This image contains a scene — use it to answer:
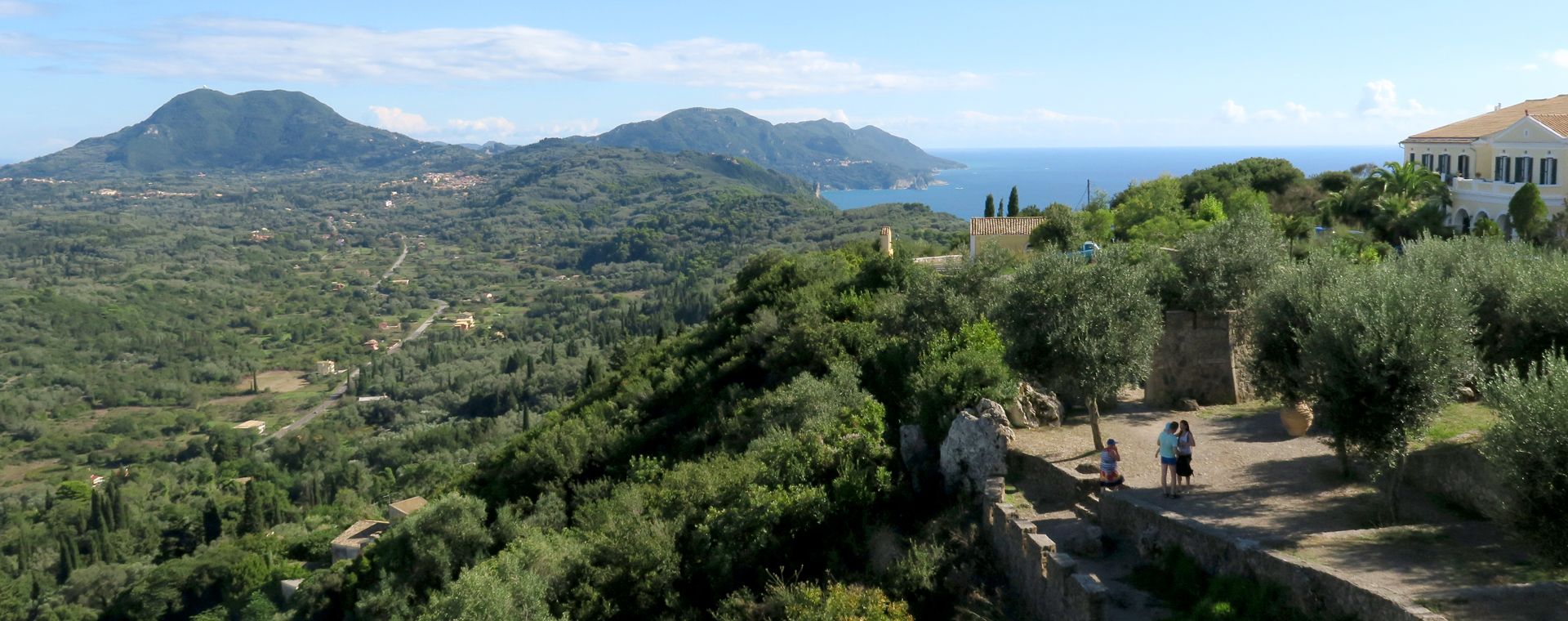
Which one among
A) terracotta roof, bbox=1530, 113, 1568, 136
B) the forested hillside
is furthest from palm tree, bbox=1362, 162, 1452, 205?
the forested hillside

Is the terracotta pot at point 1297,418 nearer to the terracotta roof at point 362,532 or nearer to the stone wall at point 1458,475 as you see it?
the stone wall at point 1458,475

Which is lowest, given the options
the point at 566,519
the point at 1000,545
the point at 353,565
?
the point at 353,565

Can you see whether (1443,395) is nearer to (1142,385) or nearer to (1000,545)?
(1000,545)

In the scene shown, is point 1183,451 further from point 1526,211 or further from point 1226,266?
point 1526,211

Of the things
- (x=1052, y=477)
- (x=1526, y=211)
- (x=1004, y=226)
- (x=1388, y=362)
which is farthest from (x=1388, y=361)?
(x=1004, y=226)

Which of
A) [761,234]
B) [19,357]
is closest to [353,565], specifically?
[19,357]

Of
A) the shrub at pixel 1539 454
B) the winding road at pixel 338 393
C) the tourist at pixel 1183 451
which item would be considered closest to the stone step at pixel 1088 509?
the tourist at pixel 1183 451

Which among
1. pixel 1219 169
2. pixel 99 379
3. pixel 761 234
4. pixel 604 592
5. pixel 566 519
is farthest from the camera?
pixel 761 234

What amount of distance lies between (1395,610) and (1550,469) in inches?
67.3

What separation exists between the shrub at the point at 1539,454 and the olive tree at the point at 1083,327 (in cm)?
544

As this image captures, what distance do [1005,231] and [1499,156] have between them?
587 inches

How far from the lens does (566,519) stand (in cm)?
2408

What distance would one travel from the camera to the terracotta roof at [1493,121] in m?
29.3

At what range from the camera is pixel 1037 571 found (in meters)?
11.1
